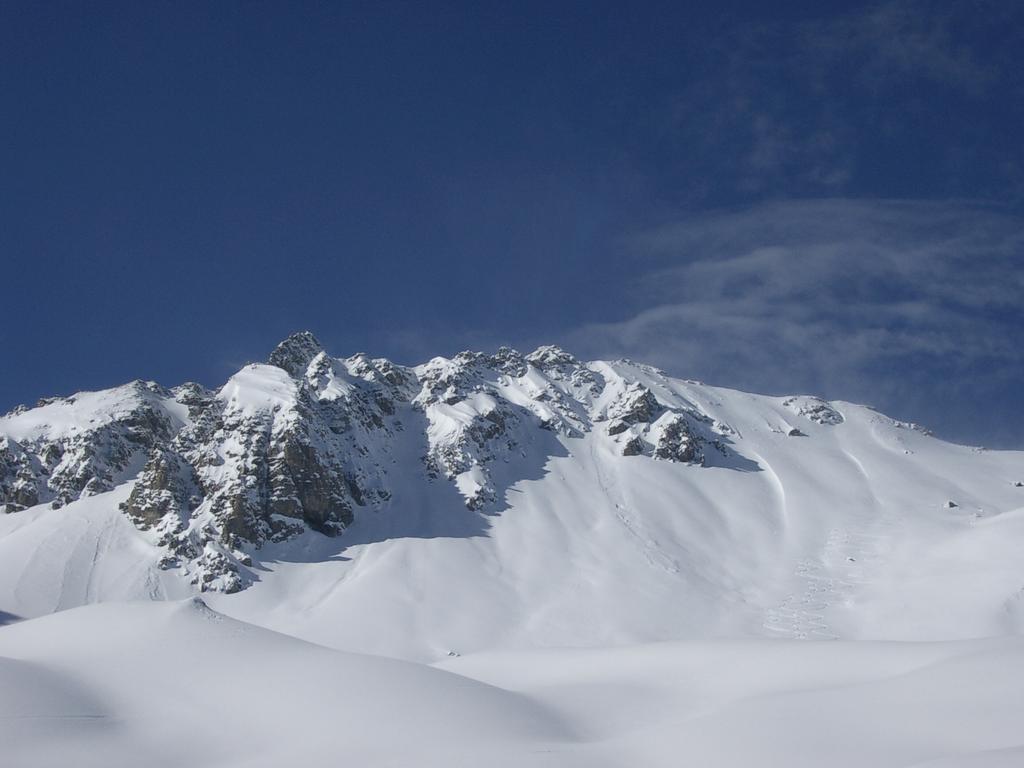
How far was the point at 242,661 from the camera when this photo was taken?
21.6 metres

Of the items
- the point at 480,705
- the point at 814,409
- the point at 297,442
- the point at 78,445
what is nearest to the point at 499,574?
the point at 297,442

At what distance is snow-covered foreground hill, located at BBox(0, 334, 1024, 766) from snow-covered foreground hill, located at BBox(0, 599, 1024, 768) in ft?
0.31

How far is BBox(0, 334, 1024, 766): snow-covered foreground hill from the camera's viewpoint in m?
16.9

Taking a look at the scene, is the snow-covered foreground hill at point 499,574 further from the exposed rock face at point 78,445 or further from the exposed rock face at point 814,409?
the exposed rock face at point 814,409

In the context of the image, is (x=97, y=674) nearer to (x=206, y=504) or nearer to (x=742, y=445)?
(x=206, y=504)

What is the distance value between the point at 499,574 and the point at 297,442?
19.6 meters

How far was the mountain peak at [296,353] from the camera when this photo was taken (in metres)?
83.1

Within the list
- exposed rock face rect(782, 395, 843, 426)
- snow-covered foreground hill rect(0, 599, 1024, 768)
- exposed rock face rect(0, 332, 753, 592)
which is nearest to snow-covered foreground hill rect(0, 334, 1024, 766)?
snow-covered foreground hill rect(0, 599, 1024, 768)

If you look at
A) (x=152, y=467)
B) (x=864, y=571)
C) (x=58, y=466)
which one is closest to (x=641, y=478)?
(x=864, y=571)

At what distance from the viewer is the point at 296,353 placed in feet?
281

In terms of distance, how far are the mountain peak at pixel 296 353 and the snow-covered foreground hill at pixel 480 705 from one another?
59168mm

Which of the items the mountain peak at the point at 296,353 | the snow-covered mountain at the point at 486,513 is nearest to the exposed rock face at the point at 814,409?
the snow-covered mountain at the point at 486,513

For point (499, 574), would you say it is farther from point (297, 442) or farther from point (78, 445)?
point (78, 445)

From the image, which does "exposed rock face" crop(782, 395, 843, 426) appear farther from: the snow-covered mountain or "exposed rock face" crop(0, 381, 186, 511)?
"exposed rock face" crop(0, 381, 186, 511)
